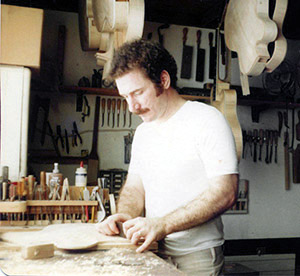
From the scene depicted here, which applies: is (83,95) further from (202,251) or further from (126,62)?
(202,251)

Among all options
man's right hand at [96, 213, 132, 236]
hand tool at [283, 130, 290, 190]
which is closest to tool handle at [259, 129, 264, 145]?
hand tool at [283, 130, 290, 190]

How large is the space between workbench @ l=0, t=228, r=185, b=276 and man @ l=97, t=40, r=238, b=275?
5.4 inches

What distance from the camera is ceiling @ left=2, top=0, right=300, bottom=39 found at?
2.10m

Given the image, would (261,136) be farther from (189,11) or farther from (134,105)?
(134,105)

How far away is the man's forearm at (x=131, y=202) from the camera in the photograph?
1.28 meters

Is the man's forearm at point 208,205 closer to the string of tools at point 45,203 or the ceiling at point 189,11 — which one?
the string of tools at point 45,203

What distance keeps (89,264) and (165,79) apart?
0.71m

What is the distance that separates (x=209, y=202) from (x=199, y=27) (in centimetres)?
186

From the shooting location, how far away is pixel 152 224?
0.94 m

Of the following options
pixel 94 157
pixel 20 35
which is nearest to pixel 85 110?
pixel 94 157

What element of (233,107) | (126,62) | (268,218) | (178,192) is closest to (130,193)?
(178,192)

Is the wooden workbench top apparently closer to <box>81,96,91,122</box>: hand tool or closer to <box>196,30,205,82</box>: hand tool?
<box>81,96,91,122</box>: hand tool

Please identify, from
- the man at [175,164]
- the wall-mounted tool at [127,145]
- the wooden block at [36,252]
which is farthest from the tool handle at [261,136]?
the wooden block at [36,252]

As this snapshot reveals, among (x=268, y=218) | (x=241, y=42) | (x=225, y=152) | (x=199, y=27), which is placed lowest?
(x=268, y=218)
